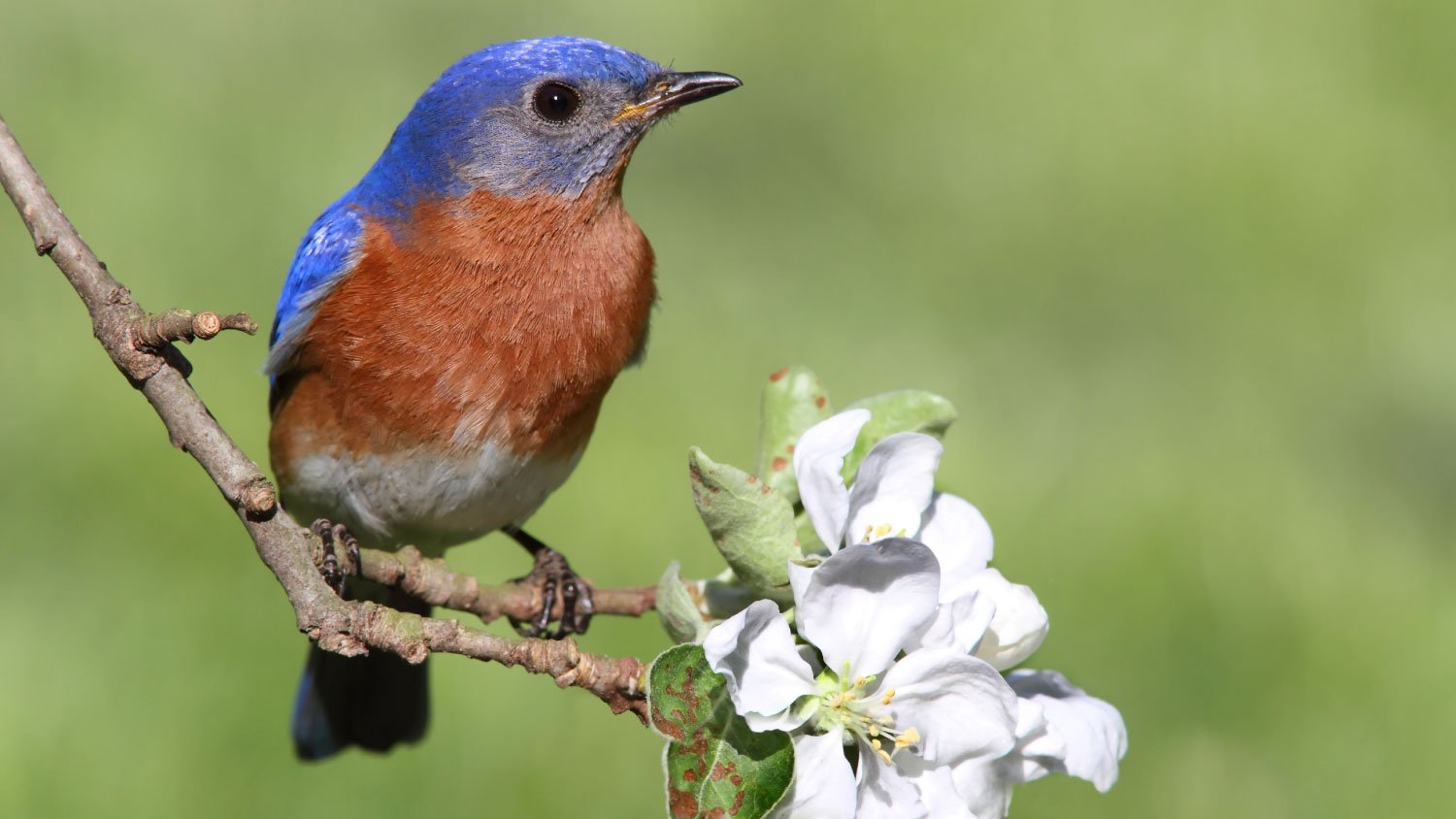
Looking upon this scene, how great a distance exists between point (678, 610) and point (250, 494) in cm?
74

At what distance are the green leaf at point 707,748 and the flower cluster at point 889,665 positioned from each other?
0.06m

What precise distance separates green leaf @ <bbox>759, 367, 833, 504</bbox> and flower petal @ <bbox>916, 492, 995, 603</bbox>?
0.86 feet

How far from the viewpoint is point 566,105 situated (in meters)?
4.06

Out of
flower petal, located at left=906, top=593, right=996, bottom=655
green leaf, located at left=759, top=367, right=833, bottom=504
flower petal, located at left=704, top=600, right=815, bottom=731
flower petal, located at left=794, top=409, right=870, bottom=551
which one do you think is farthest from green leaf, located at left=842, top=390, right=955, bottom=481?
flower petal, located at left=704, top=600, right=815, bottom=731

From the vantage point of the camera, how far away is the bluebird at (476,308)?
3.74m

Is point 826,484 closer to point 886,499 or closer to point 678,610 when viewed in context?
point 886,499

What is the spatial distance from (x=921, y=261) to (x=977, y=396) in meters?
1.20

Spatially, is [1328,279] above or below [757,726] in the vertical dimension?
below

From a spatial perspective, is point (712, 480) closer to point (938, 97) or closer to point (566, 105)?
point (566, 105)

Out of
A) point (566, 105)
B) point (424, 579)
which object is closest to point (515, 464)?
point (424, 579)

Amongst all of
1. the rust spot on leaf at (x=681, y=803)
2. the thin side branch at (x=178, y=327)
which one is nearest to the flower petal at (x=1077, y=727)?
the rust spot on leaf at (x=681, y=803)

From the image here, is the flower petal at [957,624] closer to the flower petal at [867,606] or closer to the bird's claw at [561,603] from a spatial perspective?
the flower petal at [867,606]

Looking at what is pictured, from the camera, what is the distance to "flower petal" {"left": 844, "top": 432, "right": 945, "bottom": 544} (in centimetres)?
251

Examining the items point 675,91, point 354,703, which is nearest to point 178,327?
point 675,91
